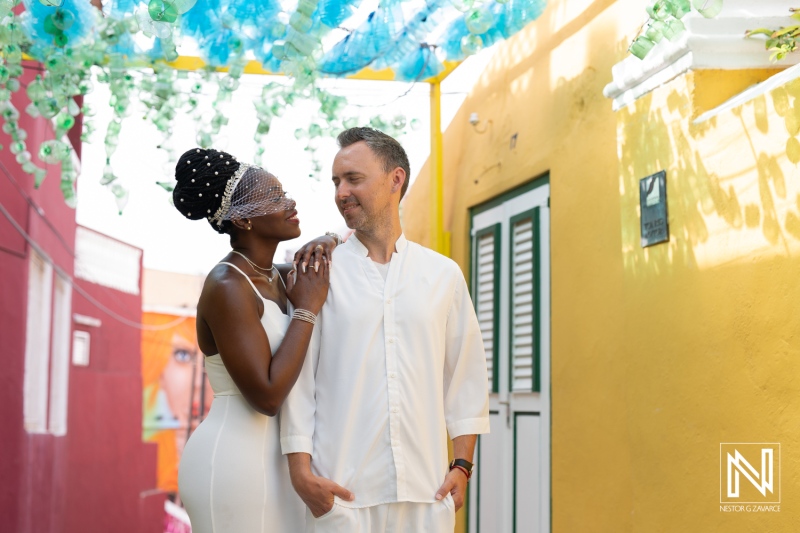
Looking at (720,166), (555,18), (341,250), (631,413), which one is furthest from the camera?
(555,18)

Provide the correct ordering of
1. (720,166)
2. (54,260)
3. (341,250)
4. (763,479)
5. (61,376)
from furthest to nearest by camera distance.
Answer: (61,376) < (54,260) < (720,166) < (763,479) < (341,250)

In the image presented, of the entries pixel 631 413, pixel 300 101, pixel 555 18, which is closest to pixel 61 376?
pixel 300 101

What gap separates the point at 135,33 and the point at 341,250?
2487 millimetres

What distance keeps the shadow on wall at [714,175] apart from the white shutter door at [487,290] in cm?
193

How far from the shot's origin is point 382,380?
2.66 metres

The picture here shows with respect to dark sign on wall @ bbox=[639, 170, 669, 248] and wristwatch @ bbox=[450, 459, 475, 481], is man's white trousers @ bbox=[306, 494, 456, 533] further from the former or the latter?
dark sign on wall @ bbox=[639, 170, 669, 248]

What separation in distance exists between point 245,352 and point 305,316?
0.19 meters

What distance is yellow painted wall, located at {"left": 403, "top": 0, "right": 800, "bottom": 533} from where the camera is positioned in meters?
3.35

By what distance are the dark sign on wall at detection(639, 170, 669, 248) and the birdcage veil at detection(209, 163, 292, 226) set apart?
1.86 meters

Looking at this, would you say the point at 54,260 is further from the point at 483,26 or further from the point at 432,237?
the point at 483,26

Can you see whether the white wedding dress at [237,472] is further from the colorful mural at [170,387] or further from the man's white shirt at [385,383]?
the colorful mural at [170,387]

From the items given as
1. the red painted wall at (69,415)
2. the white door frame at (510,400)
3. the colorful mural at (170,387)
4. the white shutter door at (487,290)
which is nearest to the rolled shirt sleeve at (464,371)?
the white door frame at (510,400)

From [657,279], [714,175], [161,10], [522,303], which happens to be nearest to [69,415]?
[522,303]

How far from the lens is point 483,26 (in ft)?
14.8
